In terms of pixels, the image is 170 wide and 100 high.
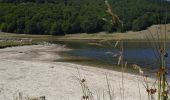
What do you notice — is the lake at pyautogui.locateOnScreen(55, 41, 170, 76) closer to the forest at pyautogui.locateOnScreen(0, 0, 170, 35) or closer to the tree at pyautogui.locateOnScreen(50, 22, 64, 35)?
the forest at pyautogui.locateOnScreen(0, 0, 170, 35)

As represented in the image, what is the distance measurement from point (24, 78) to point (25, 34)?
471 ft

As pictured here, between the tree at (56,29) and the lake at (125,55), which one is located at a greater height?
the lake at (125,55)

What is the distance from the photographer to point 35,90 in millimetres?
20547

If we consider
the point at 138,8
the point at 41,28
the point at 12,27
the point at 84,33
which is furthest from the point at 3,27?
the point at 138,8

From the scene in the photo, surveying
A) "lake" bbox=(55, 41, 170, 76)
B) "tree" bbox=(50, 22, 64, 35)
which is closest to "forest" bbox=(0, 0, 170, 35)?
"tree" bbox=(50, 22, 64, 35)

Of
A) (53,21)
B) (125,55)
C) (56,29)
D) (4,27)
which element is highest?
(53,21)

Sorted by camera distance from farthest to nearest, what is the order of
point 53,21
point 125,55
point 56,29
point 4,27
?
point 53,21 → point 56,29 → point 4,27 → point 125,55

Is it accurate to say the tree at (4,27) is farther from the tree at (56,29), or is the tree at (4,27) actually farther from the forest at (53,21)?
the tree at (56,29)

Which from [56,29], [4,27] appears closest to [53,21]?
[56,29]

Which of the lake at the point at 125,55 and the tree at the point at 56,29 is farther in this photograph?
the tree at the point at 56,29

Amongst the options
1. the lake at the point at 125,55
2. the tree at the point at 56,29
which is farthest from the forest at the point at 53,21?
the lake at the point at 125,55

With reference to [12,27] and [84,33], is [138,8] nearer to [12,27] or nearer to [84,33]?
[84,33]

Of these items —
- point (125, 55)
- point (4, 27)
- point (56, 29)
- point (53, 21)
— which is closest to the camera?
point (125, 55)

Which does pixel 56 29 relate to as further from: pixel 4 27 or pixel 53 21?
pixel 4 27
